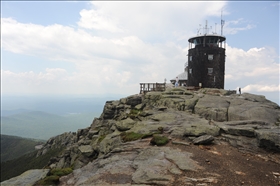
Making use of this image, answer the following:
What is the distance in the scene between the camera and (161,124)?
2219 centimetres

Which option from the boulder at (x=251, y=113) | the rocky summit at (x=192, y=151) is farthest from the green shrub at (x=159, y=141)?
the boulder at (x=251, y=113)

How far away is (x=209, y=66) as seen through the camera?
46.1 meters

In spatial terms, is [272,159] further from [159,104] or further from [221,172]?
[159,104]

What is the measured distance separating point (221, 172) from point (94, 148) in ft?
59.6

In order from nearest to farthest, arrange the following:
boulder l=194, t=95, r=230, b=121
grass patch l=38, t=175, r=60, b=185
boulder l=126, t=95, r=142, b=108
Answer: grass patch l=38, t=175, r=60, b=185
boulder l=194, t=95, r=230, b=121
boulder l=126, t=95, r=142, b=108

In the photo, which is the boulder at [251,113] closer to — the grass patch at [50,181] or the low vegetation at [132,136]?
the low vegetation at [132,136]

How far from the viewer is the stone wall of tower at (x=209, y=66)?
45906 millimetres

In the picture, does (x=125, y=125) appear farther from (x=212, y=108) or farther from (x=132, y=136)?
(x=212, y=108)

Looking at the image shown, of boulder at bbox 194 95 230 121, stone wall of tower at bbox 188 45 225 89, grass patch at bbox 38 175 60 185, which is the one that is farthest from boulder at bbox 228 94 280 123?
stone wall of tower at bbox 188 45 225 89

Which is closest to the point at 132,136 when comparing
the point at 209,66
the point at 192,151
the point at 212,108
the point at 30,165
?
the point at 192,151

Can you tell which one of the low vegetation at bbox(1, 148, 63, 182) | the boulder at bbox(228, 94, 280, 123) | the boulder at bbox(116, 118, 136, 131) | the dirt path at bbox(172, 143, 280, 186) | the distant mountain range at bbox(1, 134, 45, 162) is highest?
the boulder at bbox(228, 94, 280, 123)

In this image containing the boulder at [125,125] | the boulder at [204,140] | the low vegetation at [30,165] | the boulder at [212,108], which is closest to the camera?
the boulder at [204,140]

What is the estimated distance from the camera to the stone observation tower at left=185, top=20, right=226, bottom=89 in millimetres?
45906

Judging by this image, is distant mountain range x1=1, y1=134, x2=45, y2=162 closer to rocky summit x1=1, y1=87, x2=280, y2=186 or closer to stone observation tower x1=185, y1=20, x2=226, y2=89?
stone observation tower x1=185, y1=20, x2=226, y2=89
